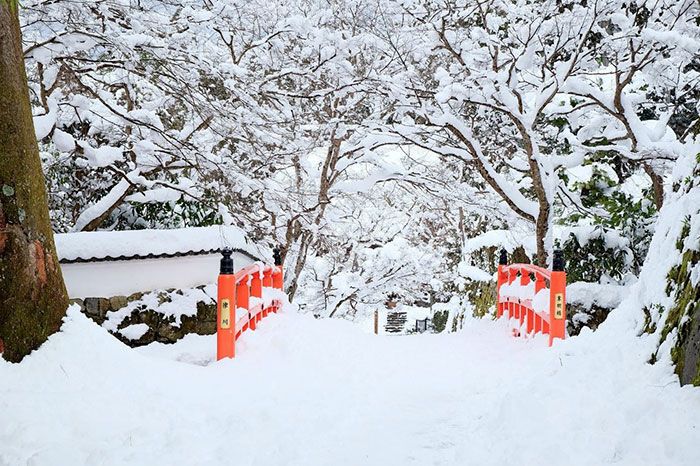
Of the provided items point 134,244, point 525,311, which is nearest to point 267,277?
point 134,244

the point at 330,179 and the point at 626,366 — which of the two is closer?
the point at 626,366

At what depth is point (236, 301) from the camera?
21.8 feet

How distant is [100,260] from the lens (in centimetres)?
775

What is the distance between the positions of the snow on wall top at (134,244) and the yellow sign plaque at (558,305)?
3.72 m

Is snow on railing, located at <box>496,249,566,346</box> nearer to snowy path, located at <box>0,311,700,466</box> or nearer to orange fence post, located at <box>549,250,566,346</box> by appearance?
orange fence post, located at <box>549,250,566,346</box>

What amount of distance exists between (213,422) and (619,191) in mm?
9025

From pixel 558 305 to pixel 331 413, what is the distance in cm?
307

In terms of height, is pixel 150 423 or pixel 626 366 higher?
pixel 626 366

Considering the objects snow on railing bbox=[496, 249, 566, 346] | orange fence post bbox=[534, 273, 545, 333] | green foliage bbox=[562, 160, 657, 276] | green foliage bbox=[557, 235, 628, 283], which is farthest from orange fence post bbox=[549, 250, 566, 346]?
green foliage bbox=[562, 160, 657, 276]

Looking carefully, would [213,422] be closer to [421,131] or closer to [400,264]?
[421,131]

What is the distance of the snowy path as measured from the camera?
3004mm

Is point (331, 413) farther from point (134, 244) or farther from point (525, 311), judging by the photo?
point (134, 244)

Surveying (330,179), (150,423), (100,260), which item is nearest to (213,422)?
(150,423)

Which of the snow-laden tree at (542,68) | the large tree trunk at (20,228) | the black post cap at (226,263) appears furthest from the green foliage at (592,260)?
the large tree trunk at (20,228)
